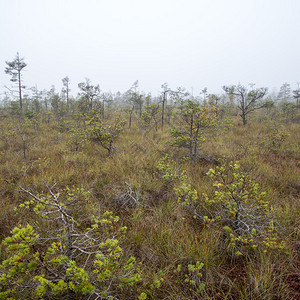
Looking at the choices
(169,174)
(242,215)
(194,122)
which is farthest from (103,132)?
(242,215)

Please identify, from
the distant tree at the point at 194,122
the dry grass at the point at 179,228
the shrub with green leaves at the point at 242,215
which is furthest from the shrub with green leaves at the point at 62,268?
the distant tree at the point at 194,122

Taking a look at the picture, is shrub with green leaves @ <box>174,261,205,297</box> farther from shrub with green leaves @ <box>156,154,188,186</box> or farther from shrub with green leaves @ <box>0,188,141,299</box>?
shrub with green leaves @ <box>156,154,188,186</box>

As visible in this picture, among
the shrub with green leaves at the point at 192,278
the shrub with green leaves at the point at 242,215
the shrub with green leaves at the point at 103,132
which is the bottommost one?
the shrub with green leaves at the point at 192,278

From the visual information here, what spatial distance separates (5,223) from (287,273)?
12.8ft

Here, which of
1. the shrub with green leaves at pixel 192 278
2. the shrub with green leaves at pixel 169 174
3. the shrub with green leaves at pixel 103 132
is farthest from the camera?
the shrub with green leaves at pixel 103 132

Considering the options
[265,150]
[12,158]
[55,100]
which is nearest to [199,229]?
[265,150]

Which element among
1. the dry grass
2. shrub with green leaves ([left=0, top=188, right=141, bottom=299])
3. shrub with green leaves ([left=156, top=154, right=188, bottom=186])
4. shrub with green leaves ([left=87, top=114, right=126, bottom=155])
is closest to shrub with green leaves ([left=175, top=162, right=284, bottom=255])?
the dry grass

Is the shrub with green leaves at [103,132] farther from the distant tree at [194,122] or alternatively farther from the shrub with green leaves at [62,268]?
the shrub with green leaves at [62,268]

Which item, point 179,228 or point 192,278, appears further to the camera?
point 179,228

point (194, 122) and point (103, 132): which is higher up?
point (194, 122)

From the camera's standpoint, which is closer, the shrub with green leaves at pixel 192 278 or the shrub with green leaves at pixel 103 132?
the shrub with green leaves at pixel 192 278

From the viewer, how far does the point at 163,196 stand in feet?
10.2

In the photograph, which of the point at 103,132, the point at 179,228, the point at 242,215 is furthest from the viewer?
the point at 103,132

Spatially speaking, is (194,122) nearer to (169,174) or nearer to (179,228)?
(169,174)
